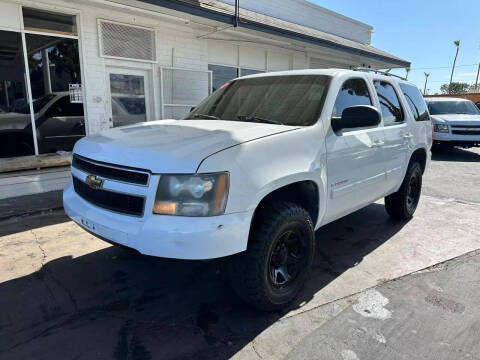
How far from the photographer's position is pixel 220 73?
1027cm

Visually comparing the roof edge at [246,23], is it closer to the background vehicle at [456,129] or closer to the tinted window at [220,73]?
the tinted window at [220,73]

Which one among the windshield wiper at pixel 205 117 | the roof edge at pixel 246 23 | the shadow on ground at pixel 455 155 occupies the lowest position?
the shadow on ground at pixel 455 155

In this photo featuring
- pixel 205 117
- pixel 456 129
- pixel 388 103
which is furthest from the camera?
pixel 456 129

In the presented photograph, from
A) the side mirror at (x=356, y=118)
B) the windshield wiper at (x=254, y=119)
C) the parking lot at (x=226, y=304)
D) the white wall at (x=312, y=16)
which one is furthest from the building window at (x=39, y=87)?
the side mirror at (x=356, y=118)

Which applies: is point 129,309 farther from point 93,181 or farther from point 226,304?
point 93,181

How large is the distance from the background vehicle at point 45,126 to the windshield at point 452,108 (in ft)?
37.6

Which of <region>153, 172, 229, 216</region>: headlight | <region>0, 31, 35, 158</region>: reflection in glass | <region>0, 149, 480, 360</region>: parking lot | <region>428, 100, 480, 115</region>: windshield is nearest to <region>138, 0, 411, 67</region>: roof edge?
<region>0, 31, 35, 158</region>: reflection in glass

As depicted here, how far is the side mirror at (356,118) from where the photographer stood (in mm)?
3146

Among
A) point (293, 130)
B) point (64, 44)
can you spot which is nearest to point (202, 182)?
point (293, 130)

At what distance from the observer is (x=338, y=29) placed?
15094mm

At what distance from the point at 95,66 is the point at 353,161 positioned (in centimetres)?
611

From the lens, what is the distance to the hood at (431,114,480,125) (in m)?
11.1

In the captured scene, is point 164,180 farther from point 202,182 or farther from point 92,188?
point 92,188

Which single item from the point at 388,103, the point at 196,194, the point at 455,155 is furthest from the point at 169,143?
the point at 455,155
